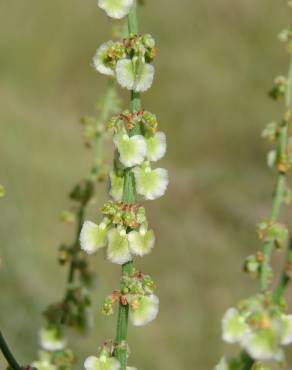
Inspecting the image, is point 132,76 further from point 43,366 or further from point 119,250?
point 43,366

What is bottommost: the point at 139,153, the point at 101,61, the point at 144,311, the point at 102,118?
the point at 144,311

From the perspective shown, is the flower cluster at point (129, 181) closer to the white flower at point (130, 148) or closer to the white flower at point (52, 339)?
the white flower at point (130, 148)

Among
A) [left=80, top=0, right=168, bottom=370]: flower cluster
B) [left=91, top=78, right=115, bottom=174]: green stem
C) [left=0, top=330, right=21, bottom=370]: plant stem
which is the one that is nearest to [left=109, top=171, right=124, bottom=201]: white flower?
[left=80, top=0, right=168, bottom=370]: flower cluster

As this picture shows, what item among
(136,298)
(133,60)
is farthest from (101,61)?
(136,298)

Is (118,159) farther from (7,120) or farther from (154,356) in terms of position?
(7,120)

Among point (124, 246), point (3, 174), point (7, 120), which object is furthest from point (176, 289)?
point (124, 246)

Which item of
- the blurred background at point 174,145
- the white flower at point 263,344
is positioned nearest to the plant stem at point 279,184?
the white flower at point 263,344
